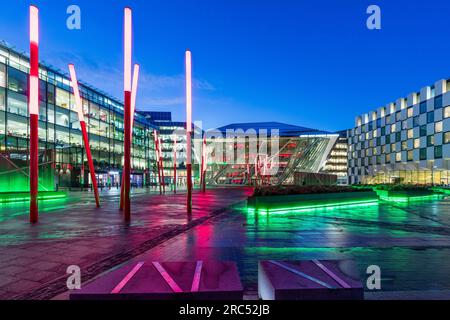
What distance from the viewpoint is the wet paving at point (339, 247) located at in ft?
18.7

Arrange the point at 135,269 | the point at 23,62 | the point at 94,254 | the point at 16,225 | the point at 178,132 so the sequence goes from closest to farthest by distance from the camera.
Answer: the point at 135,269 < the point at 94,254 < the point at 16,225 < the point at 23,62 < the point at 178,132

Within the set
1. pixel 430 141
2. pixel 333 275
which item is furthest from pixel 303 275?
pixel 430 141

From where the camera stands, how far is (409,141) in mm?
70000

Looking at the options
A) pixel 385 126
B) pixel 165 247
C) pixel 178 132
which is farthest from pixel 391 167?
pixel 165 247

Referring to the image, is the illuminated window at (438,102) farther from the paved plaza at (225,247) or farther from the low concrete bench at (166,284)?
the low concrete bench at (166,284)

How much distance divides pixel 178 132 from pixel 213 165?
1749 inches

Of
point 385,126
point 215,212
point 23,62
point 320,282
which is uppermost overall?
point 23,62

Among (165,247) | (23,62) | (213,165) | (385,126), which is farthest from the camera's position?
(385,126)

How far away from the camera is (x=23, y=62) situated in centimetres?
4669

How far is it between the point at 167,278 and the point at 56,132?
57734mm

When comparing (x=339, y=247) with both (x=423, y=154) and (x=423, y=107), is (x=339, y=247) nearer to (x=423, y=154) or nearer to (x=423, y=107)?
(x=423, y=154)

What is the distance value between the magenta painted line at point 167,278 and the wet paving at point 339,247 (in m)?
1.70

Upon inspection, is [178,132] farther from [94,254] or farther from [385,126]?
[94,254]

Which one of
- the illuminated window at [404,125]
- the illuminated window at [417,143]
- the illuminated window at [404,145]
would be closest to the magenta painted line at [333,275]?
the illuminated window at [417,143]
